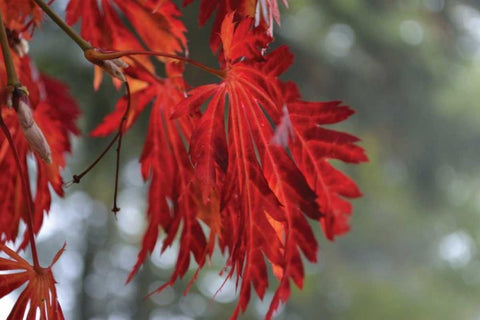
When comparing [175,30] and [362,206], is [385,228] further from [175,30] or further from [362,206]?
[175,30]

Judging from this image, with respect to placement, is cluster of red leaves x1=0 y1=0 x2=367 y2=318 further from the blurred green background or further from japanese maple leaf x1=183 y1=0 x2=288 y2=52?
the blurred green background

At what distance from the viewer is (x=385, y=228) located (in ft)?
8.41

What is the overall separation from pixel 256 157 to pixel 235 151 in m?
0.02

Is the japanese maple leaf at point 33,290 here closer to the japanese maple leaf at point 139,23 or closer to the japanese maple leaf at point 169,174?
the japanese maple leaf at point 169,174

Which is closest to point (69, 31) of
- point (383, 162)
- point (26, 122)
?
→ point (26, 122)

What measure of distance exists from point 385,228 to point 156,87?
2.16 meters

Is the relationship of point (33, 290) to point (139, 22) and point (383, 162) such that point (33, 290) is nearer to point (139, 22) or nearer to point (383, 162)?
point (139, 22)

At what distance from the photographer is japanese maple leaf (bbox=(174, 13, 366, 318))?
39 cm

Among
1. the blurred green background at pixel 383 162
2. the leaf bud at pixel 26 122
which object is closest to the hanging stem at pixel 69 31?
the leaf bud at pixel 26 122

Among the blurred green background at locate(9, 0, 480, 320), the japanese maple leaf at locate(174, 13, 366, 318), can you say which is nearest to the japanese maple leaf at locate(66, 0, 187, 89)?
the japanese maple leaf at locate(174, 13, 366, 318)

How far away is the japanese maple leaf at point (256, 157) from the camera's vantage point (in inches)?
15.4

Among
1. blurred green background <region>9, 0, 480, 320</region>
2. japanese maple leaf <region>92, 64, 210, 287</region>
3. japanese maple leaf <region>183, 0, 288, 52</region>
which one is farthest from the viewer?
blurred green background <region>9, 0, 480, 320</region>

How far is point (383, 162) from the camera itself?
2484mm

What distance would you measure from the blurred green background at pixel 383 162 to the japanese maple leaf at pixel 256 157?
1884mm
